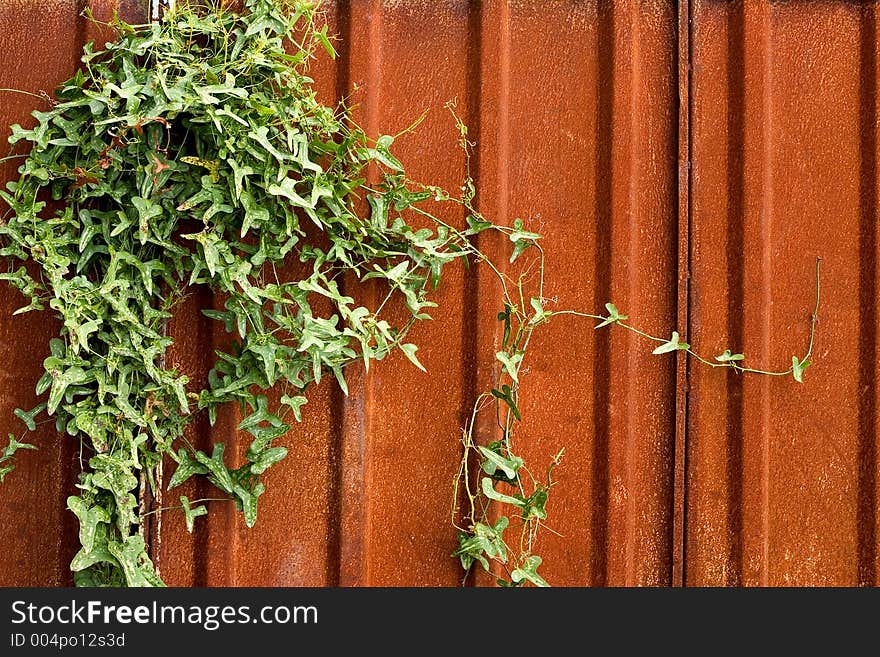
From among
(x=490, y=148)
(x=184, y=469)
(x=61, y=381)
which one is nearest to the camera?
(x=61, y=381)

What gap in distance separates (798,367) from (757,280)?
0.72ft

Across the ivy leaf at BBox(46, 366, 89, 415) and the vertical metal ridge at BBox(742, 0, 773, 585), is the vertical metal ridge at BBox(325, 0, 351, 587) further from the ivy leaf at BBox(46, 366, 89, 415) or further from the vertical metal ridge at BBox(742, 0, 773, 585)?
the vertical metal ridge at BBox(742, 0, 773, 585)

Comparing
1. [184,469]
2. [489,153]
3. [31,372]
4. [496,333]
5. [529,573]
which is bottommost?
[529,573]

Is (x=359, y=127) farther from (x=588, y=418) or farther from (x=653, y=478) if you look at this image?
(x=653, y=478)

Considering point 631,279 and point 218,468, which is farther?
point 631,279

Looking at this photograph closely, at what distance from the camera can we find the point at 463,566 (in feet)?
5.97

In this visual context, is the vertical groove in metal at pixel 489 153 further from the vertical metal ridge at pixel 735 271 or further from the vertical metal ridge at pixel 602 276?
the vertical metal ridge at pixel 735 271

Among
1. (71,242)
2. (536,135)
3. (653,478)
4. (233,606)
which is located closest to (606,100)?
(536,135)

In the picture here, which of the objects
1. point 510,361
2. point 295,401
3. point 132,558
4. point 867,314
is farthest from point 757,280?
point 132,558

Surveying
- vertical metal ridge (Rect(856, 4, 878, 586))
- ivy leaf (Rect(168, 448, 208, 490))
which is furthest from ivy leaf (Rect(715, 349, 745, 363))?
ivy leaf (Rect(168, 448, 208, 490))

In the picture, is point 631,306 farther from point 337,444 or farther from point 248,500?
point 248,500

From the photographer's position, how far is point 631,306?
1854 mm

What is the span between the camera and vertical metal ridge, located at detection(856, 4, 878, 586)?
6.16 feet

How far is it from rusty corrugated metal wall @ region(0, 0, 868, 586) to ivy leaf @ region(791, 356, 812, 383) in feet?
0.09
